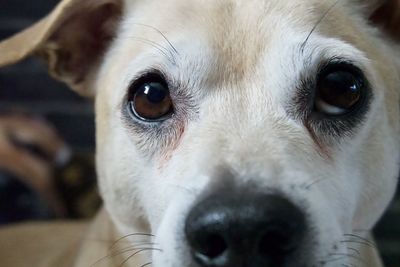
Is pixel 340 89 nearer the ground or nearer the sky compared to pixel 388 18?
nearer the ground

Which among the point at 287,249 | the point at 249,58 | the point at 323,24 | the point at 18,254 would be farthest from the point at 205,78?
the point at 18,254

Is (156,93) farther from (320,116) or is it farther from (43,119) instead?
(43,119)

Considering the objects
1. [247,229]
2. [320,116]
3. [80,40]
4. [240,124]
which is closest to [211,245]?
[247,229]

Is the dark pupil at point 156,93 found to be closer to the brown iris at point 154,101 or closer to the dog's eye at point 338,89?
the brown iris at point 154,101

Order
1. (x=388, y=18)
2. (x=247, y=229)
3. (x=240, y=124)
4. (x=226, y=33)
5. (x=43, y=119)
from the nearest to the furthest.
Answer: (x=247, y=229), (x=240, y=124), (x=226, y=33), (x=388, y=18), (x=43, y=119)

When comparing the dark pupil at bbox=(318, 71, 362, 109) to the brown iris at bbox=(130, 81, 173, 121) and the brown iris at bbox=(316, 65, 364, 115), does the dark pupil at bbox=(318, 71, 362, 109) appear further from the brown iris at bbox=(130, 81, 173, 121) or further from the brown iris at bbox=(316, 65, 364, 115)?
the brown iris at bbox=(130, 81, 173, 121)

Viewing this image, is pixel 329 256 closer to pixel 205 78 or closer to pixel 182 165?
pixel 182 165

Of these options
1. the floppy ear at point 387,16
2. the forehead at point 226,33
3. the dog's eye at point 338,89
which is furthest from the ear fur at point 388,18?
the dog's eye at point 338,89
